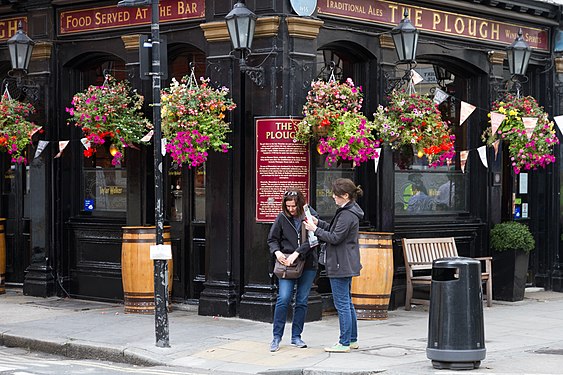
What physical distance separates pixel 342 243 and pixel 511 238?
18.2 feet

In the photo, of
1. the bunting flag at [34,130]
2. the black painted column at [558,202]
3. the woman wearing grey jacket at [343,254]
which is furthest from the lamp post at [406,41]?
the bunting flag at [34,130]

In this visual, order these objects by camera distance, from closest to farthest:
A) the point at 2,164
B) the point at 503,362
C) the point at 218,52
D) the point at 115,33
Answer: the point at 503,362
the point at 218,52
the point at 115,33
the point at 2,164

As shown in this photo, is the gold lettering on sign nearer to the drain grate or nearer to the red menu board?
the red menu board

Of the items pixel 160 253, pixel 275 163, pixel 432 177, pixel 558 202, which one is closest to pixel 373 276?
pixel 275 163

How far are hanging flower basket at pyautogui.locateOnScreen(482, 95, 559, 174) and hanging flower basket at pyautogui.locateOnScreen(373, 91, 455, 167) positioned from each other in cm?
219

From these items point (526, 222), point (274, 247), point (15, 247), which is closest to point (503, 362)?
point (274, 247)

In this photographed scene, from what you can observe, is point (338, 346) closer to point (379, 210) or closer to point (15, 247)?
point (379, 210)

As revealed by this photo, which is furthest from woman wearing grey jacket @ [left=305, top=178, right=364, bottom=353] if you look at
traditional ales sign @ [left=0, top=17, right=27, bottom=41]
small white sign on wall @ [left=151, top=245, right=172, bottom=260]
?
traditional ales sign @ [left=0, top=17, right=27, bottom=41]

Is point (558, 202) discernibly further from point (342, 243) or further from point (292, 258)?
point (292, 258)

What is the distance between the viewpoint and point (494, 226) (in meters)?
15.9

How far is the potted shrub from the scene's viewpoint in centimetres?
1549

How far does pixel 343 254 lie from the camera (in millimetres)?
10672

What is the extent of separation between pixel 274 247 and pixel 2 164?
7.75m

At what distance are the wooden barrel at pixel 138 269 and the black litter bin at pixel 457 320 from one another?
5060 mm
